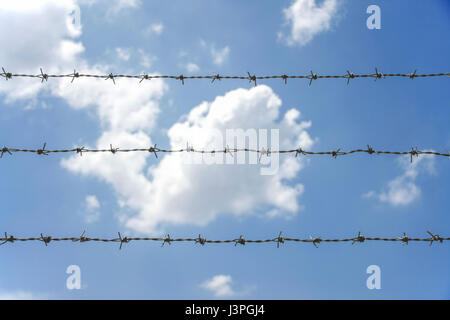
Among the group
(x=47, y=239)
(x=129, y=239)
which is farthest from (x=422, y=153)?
(x=47, y=239)

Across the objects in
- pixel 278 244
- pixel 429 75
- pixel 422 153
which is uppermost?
pixel 429 75

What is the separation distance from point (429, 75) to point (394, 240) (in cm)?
191

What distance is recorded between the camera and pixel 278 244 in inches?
157
